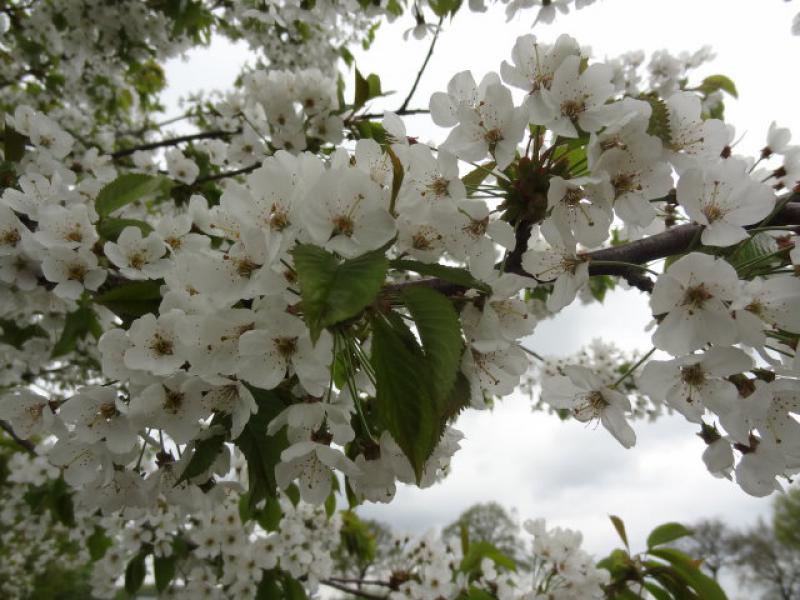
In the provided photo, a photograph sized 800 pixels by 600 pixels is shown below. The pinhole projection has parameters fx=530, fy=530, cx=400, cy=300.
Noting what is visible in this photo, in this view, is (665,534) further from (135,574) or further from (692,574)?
(135,574)

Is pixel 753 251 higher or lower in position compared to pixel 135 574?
higher

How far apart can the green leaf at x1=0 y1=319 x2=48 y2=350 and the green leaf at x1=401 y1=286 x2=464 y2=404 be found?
3.24 meters

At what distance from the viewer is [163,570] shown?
289 cm

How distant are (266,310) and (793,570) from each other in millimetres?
33732

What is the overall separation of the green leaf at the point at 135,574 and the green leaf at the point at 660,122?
334 centimetres

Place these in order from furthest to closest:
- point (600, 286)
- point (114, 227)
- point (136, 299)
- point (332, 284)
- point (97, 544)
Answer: point (600, 286) < point (97, 544) < point (114, 227) < point (136, 299) < point (332, 284)

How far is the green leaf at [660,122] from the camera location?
1.03m

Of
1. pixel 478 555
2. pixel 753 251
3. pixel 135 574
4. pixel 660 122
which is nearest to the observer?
pixel 660 122

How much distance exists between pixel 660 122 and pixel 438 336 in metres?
0.63

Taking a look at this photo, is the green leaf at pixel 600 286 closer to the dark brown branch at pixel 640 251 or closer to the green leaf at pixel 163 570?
the dark brown branch at pixel 640 251

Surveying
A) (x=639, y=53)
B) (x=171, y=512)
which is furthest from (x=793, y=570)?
(x=171, y=512)

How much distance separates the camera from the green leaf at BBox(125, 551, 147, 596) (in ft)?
9.69

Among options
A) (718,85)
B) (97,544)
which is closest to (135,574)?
(97,544)

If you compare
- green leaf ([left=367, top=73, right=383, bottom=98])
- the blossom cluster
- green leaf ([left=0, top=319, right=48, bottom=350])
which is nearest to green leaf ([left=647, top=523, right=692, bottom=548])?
the blossom cluster
